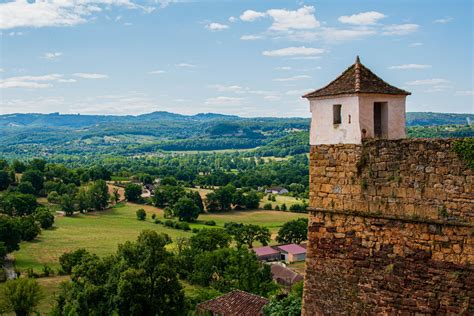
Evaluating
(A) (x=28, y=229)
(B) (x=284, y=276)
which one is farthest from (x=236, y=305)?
(A) (x=28, y=229)

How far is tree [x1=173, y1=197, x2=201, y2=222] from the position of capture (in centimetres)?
10262

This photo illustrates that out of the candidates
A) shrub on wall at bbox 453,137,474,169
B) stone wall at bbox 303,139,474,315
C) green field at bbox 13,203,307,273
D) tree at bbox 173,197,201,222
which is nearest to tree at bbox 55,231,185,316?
green field at bbox 13,203,307,273

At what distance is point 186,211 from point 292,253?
29990 mm

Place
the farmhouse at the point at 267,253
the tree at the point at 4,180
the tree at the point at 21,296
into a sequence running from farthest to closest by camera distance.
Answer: the tree at the point at 4,180, the farmhouse at the point at 267,253, the tree at the point at 21,296

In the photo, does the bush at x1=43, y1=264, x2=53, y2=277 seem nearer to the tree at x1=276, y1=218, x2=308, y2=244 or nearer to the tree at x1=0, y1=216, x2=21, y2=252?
the tree at x1=0, y1=216, x2=21, y2=252

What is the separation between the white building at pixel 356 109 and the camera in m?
11.2

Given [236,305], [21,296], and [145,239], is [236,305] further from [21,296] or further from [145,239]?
[21,296]

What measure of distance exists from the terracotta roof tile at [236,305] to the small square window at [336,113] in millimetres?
27896

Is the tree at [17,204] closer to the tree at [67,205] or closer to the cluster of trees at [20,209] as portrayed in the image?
the cluster of trees at [20,209]

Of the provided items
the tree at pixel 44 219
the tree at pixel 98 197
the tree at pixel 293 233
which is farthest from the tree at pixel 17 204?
the tree at pixel 293 233

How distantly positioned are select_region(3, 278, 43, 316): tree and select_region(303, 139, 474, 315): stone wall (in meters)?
41.9

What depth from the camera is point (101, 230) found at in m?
90.7

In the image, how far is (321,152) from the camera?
1189cm

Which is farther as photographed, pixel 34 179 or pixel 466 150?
pixel 34 179
